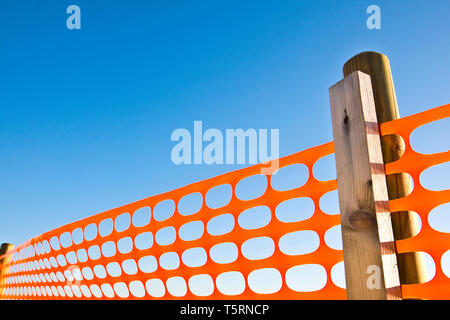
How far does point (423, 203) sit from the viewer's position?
2.11 metres

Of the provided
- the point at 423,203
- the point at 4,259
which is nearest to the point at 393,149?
the point at 423,203

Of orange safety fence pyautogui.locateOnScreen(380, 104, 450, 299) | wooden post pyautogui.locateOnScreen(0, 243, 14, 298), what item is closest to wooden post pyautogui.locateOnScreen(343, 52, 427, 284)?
orange safety fence pyautogui.locateOnScreen(380, 104, 450, 299)

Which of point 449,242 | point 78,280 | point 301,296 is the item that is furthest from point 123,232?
point 449,242

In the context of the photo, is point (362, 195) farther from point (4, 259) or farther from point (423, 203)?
point (4, 259)

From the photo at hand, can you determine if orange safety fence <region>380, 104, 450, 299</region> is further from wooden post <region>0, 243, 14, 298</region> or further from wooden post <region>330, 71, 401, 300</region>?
wooden post <region>0, 243, 14, 298</region>

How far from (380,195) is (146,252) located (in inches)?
104

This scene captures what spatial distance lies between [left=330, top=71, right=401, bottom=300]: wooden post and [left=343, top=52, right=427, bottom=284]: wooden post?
0.27ft

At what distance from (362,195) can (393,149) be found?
0.43m

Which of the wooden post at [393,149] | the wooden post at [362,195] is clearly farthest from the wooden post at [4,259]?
the wooden post at [393,149]

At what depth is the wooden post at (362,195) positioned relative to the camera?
198 cm

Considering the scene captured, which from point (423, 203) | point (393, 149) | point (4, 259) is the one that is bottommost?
point (423, 203)

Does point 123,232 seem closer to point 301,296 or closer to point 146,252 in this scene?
point 146,252

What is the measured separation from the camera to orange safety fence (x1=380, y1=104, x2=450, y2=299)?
6.56ft

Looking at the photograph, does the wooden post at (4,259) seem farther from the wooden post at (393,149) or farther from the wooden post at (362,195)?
the wooden post at (393,149)
